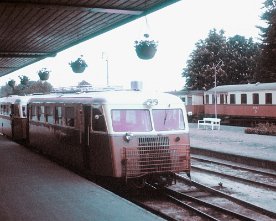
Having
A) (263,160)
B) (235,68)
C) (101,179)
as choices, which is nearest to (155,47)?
(101,179)

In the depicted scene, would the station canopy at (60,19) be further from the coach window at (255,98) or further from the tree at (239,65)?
the tree at (239,65)

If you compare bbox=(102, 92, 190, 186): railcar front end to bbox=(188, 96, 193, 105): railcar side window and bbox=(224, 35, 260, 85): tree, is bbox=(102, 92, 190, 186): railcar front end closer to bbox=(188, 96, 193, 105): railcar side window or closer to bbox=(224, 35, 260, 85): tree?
bbox=(188, 96, 193, 105): railcar side window

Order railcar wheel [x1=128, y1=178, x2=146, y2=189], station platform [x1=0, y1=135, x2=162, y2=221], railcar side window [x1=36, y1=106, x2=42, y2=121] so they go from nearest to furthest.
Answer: station platform [x1=0, y1=135, x2=162, y2=221] < railcar wheel [x1=128, y1=178, x2=146, y2=189] < railcar side window [x1=36, y1=106, x2=42, y2=121]

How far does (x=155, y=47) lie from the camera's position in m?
10.0

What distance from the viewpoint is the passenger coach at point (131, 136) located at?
33.6 feet

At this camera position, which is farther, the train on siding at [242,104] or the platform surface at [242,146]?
the train on siding at [242,104]

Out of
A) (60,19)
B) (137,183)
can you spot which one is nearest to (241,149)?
(137,183)

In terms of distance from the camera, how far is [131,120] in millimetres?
10719

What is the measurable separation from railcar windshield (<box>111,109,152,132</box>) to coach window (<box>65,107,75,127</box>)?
198 centimetres

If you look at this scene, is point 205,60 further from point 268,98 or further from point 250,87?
point 268,98

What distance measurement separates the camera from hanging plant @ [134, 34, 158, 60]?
9891mm

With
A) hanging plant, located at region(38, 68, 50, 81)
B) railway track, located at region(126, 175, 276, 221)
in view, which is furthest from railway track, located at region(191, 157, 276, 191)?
hanging plant, located at region(38, 68, 50, 81)

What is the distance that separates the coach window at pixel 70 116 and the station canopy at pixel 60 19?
8.73ft

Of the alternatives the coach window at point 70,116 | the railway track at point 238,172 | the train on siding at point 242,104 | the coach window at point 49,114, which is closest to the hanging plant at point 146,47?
the coach window at point 70,116
